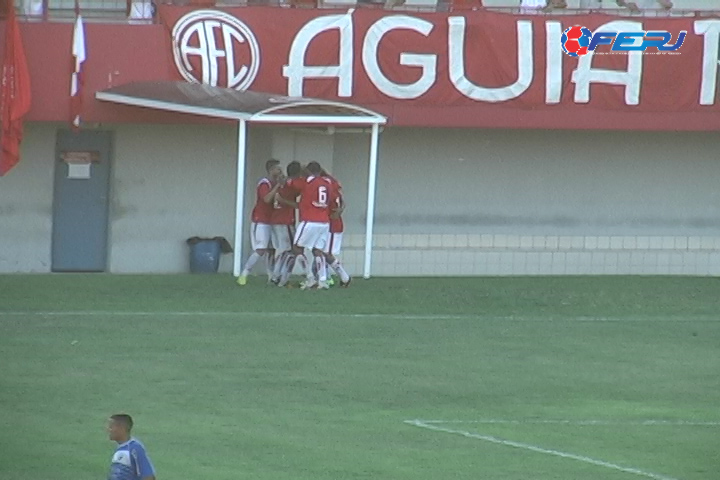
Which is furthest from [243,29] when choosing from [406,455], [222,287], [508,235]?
[406,455]

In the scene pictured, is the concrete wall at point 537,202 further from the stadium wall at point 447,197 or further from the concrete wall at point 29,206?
the concrete wall at point 29,206

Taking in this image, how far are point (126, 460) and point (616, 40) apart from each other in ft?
62.2

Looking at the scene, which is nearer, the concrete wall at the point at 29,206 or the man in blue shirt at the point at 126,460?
the man in blue shirt at the point at 126,460

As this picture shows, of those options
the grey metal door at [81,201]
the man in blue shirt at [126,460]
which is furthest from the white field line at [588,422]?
the grey metal door at [81,201]

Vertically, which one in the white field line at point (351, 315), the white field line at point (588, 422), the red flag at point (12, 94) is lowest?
the white field line at point (588, 422)

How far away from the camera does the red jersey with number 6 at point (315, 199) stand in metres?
24.6

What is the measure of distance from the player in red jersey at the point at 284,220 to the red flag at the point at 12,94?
12.7 feet

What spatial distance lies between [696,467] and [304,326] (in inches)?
320

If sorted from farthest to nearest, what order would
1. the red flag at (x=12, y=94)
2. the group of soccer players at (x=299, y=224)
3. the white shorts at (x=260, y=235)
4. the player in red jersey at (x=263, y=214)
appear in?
the white shorts at (x=260, y=235)
the player in red jersey at (x=263, y=214)
the group of soccer players at (x=299, y=224)
the red flag at (x=12, y=94)

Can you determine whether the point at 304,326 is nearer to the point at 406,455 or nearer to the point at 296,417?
the point at 296,417

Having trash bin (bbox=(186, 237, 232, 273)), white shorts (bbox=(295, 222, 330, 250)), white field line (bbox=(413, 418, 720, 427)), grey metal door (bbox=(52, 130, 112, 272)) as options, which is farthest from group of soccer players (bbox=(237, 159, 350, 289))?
white field line (bbox=(413, 418, 720, 427))

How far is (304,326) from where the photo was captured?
21500 mm

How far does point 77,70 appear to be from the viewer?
82.7ft

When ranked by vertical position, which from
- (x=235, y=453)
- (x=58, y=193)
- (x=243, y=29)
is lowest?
(x=235, y=453)
